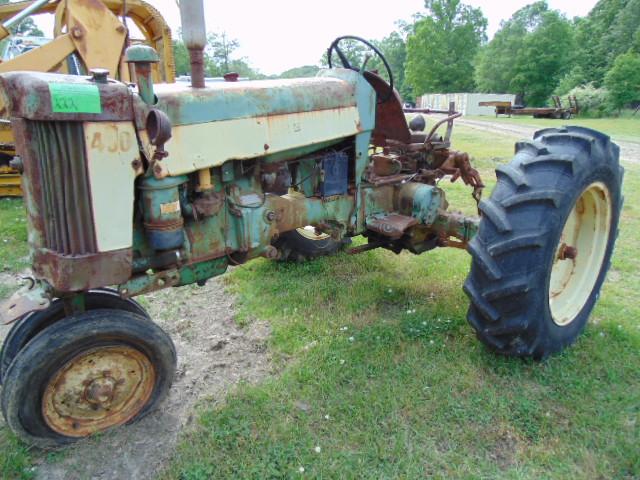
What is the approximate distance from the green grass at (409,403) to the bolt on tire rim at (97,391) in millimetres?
241

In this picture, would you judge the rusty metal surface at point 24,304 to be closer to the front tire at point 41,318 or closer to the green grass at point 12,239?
the front tire at point 41,318

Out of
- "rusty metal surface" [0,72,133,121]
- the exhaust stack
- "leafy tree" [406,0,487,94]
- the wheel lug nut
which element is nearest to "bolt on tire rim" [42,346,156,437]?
"rusty metal surface" [0,72,133,121]

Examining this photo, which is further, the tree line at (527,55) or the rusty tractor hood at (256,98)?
the tree line at (527,55)

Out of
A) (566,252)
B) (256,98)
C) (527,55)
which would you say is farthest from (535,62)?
(256,98)

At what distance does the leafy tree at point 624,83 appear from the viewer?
2841 cm

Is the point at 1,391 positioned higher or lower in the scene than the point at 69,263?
lower

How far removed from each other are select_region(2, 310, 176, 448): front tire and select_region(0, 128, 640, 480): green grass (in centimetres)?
22

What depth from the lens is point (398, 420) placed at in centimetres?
245

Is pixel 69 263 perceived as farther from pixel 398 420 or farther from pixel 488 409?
pixel 488 409

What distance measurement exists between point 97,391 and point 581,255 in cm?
295

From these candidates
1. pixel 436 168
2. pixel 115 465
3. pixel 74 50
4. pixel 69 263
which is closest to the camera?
pixel 69 263

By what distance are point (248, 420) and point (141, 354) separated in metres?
0.61

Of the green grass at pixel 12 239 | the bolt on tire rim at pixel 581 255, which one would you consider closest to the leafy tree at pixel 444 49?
the green grass at pixel 12 239

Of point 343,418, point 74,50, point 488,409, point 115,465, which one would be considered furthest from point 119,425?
point 74,50
